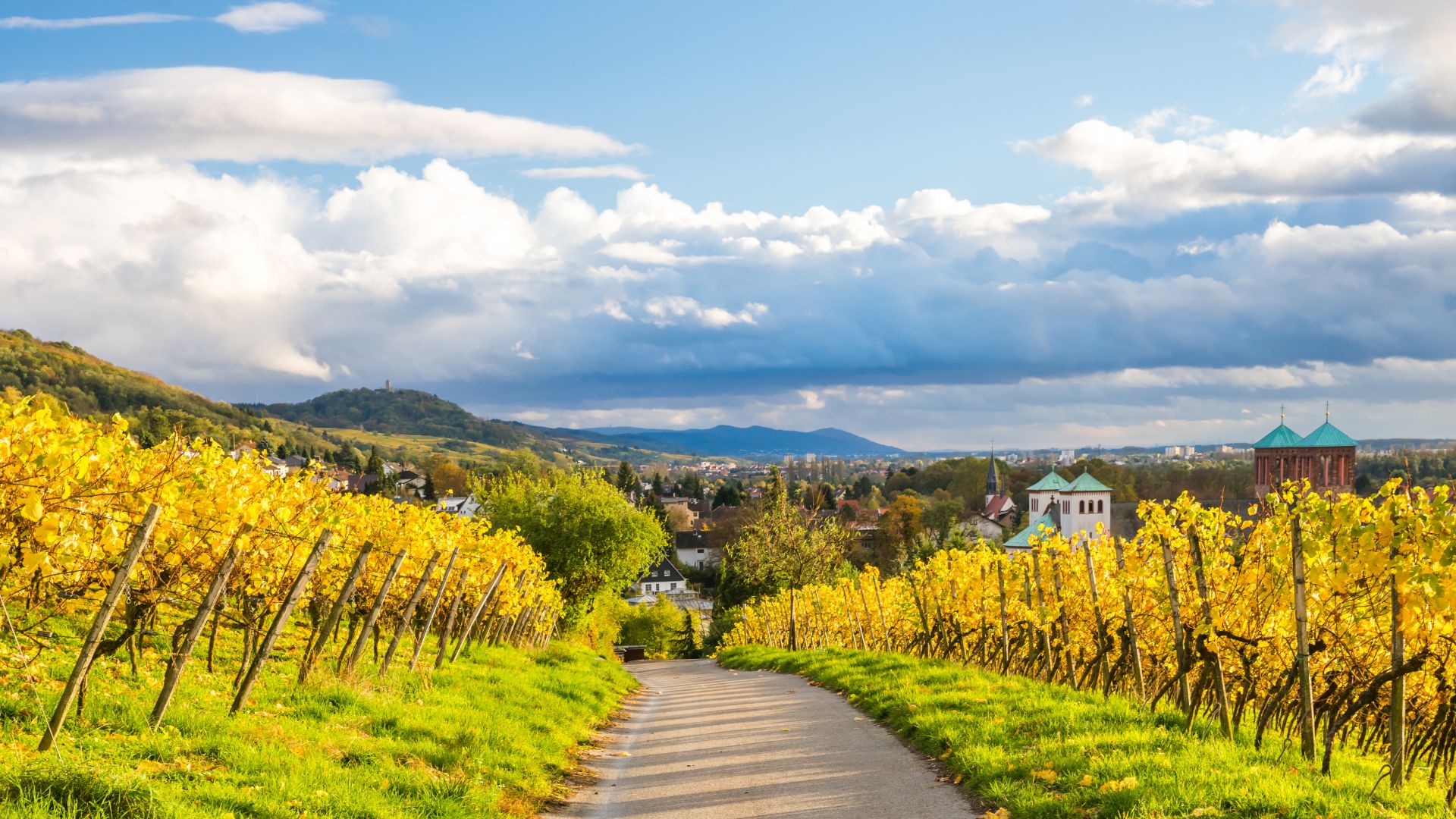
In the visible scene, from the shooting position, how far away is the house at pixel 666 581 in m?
109

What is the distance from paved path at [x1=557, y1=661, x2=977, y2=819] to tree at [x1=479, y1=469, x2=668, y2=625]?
71.7ft

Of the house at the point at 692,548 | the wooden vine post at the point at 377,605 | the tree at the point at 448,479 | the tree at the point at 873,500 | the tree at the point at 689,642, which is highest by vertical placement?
the wooden vine post at the point at 377,605

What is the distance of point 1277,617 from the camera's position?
1067 cm

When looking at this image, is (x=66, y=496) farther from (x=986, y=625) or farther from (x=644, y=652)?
(x=644, y=652)

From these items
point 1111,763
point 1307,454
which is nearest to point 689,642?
point 1111,763

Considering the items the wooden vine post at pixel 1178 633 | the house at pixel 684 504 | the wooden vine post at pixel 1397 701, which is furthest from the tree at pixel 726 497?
the wooden vine post at pixel 1397 701

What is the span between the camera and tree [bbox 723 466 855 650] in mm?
48312

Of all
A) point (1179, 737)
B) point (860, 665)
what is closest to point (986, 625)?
point (860, 665)

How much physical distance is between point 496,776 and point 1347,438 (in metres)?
119

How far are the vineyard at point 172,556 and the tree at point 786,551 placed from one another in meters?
32.6

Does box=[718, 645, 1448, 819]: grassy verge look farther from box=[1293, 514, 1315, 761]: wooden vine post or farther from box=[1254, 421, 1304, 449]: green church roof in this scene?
box=[1254, 421, 1304, 449]: green church roof

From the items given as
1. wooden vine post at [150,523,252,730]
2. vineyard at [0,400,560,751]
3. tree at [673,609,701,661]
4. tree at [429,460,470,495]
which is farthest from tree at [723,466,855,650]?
tree at [429,460,470,495]

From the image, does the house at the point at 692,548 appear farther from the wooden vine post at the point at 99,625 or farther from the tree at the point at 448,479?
the wooden vine post at the point at 99,625

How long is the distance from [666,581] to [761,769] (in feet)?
336
